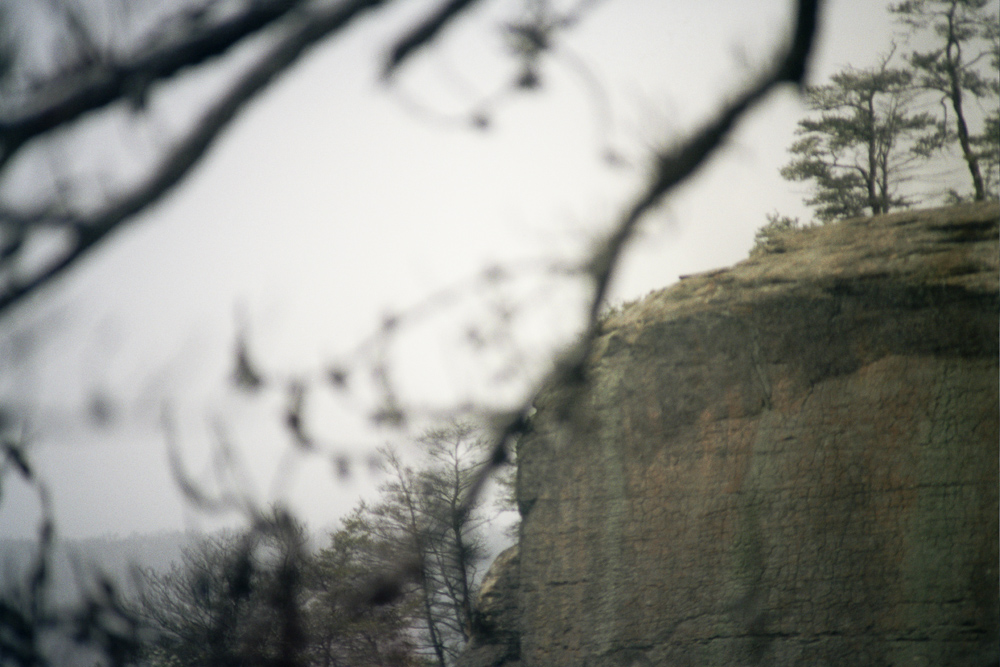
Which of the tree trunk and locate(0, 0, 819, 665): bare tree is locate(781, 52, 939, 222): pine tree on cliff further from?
locate(0, 0, 819, 665): bare tree

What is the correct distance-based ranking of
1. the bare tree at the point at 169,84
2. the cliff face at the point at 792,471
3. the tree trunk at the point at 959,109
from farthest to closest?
the tree trunk at the point at 959,109 < the cliff face at the point at 792,471 < the bare tree at the point at 169,84

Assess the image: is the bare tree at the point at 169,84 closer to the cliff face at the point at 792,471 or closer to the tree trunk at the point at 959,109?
the cliff face at the point at 792,471

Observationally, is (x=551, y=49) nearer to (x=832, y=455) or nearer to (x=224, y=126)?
(x=224, y=126)

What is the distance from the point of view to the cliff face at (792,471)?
5.77m

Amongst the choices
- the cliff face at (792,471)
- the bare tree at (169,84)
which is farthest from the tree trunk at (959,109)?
the bare tree at (169,84)

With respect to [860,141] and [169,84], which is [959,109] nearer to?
[860,141]

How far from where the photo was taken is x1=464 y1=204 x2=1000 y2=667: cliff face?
577cm

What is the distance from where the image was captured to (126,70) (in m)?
0.95

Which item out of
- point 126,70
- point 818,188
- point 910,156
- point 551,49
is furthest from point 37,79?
point 818,188

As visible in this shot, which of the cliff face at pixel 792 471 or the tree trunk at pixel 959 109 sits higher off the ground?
the tree trunk at pixel 959 109

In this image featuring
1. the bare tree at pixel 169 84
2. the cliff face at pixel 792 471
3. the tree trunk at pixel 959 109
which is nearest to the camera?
the bare tree at pixel 169 84

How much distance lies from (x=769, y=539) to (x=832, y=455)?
1016mm

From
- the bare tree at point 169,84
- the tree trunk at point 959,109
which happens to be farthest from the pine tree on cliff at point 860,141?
the bare tree at point 169,84

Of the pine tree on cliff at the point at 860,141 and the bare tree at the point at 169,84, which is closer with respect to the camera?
the bare tree at the point at 169,84
